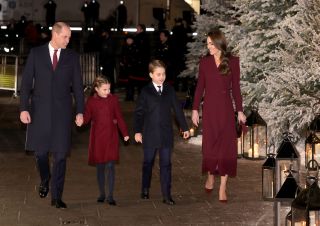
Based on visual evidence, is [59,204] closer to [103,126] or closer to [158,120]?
[103,126]

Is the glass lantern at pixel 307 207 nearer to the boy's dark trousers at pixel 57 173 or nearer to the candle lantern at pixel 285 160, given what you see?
the candle lantern at pixel 285 160

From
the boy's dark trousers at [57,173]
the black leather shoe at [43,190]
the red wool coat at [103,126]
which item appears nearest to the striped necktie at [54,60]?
the red wool coat at [103,126]

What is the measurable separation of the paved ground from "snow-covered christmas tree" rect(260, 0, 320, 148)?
853mm

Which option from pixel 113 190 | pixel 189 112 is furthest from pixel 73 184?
pixel 189 112

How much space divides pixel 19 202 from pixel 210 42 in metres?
2.95

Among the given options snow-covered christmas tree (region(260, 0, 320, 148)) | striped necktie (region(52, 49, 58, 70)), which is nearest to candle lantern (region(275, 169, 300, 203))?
striped necktie (region(52, 49, 58, 70))

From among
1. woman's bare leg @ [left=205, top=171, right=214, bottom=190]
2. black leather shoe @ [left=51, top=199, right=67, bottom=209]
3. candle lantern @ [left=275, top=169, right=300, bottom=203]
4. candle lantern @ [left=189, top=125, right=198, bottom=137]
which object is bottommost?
black leather shoe @ [left=51, top=199, right=67, bottom=209]

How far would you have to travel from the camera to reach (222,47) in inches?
459

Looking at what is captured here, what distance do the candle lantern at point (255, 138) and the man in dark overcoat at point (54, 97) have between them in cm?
271

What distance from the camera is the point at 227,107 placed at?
38.8ft

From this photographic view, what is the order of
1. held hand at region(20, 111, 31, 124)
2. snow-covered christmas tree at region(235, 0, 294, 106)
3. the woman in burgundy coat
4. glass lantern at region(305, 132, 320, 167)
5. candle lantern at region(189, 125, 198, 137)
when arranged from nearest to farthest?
held hand at region(20, 111, 31, 124) → glass lantern at region(305, 132, 320, 167) → the woman in burgundy coat → snow-covered christmas tree at region(235, 0, 294, 106) → candle lantern at region(189, 125, 198, 137)

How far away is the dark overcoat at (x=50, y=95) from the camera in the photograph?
11328 millimetres

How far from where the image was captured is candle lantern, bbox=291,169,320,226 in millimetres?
7336

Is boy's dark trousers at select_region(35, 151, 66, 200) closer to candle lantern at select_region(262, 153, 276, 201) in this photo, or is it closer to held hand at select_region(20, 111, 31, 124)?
held hand at select_region(20, 111, 31, 124)
